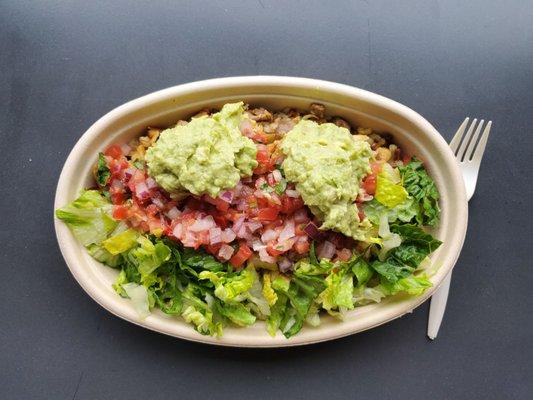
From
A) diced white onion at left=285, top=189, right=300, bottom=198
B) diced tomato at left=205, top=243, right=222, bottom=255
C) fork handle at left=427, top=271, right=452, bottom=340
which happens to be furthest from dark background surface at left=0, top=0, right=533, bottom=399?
diced white onion at left=285, top=189, right=300, bottom=198

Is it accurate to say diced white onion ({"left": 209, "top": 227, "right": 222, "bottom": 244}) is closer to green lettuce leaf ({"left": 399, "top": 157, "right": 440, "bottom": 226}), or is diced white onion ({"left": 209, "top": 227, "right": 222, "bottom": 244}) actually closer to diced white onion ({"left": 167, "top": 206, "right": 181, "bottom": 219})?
diced white onion ({"left": 167, "top": 206, "right": 181, "bottom": 219})

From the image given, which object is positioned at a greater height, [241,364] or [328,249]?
[328,249]

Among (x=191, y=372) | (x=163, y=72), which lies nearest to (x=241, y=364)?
(x=191, y=372)

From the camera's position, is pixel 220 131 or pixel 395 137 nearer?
pixel 220 131

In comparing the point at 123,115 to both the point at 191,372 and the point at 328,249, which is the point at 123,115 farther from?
the point at 191,372

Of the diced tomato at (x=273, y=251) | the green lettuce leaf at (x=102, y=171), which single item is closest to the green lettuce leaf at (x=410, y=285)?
the diced tomato at (x=273, y=251)

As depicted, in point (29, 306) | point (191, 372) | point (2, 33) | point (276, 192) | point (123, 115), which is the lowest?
point (191, 372)

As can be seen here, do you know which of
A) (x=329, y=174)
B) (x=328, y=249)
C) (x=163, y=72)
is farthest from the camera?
(x=163, y=72)
